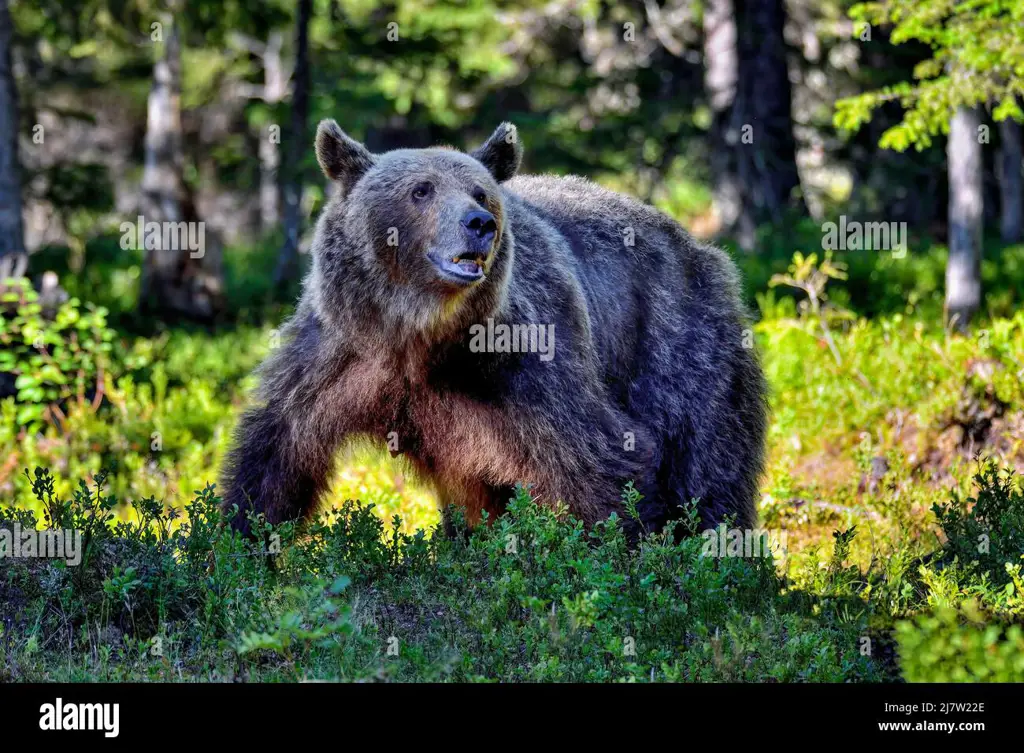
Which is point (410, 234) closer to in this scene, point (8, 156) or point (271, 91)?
point (8, 156)

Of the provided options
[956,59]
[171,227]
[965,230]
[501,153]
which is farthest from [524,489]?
[171,227]

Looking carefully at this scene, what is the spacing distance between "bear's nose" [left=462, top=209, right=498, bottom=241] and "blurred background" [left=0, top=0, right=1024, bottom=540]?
1453 millimetres

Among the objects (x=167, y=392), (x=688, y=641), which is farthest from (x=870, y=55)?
(x=688, y=641)

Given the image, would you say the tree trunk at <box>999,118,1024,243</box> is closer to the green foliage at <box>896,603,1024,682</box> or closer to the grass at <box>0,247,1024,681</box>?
the grass at <box>0,247,1024,681</box>

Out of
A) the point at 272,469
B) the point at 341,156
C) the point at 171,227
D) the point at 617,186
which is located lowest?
the point at 272,469

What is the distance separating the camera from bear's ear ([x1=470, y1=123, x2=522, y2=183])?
6555mm

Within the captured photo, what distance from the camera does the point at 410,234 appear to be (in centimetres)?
599

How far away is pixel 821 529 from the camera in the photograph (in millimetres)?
8180

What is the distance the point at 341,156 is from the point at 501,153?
829 millimetres

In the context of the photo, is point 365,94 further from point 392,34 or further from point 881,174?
point 881,174

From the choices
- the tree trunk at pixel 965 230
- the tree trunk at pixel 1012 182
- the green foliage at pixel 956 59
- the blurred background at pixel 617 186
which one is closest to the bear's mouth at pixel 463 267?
the blurred background at pixel 617 186

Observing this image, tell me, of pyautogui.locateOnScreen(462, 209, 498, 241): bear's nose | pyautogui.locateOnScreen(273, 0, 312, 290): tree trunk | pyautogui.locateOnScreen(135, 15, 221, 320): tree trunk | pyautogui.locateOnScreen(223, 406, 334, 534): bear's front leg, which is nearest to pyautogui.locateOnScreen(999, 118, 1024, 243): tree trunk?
pyautogui.locateOnScreen(273, 0, 312, 290): tree trunk

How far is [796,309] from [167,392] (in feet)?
19.9

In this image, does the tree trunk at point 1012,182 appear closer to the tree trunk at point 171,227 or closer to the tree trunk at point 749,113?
the tree trunk at point 749,113
